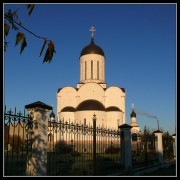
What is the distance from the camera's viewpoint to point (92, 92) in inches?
1337

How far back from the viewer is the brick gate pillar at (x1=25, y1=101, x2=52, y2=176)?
6.28m

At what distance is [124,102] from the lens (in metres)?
35.1

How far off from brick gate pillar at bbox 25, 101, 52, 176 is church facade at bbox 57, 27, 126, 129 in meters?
25.7

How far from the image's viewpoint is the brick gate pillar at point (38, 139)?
20.6ft

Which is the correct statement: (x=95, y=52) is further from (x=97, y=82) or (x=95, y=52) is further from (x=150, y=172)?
(x=150, y=172)

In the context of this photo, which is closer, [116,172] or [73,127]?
[73,127]

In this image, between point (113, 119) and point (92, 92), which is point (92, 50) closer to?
point (92, 92)

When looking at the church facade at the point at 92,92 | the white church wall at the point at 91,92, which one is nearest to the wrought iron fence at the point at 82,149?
the church facade at the point at 92,92

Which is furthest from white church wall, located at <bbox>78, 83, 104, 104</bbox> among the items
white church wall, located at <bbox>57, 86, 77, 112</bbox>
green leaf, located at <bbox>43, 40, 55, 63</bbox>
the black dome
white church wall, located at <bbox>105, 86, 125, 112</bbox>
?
green leaf, located at <bbox>43, 40, 55, 63</bbox>

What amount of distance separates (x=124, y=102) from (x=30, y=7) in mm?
32288

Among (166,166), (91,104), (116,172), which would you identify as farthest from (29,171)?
(91,104)

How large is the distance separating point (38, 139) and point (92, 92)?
2763 cm

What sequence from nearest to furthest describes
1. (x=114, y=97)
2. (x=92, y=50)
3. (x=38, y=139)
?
(x=38, y=139), (x=114, y=97), (x=92, y=50)

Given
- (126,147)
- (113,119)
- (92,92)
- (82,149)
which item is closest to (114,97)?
(92,92)
